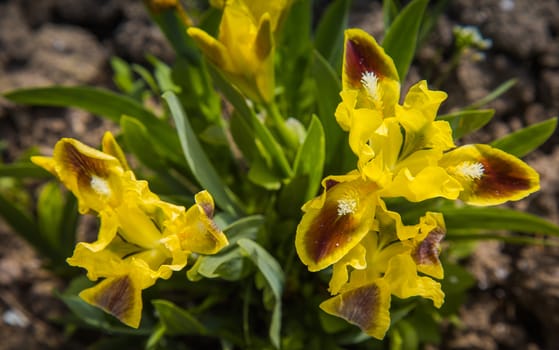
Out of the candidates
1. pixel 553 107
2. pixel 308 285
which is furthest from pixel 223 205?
pixel 553 107

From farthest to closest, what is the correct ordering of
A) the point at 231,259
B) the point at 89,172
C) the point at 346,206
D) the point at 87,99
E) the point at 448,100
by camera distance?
the point at 448,100, the point at 87,99, the point at 231,259, the point at 89,172, the point at 346,206

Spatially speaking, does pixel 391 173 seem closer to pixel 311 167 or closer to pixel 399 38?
pixel 311 167

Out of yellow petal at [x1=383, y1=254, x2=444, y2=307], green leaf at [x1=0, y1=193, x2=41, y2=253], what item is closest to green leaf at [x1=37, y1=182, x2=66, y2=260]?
green leaf at [x1=0, y1=193, x2=41, y2=253]

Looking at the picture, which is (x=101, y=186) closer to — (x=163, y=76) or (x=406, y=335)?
(x=163, y=76)

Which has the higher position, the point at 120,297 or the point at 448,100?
the point at 120,297

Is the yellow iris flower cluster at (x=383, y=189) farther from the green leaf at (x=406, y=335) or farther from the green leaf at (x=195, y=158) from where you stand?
the green leaf at (x=406, y=335)

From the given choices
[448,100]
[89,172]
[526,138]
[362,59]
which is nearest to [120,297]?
[89,172]

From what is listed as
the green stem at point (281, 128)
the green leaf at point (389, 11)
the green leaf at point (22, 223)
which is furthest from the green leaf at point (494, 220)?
the green leaf at point (22, 223)
